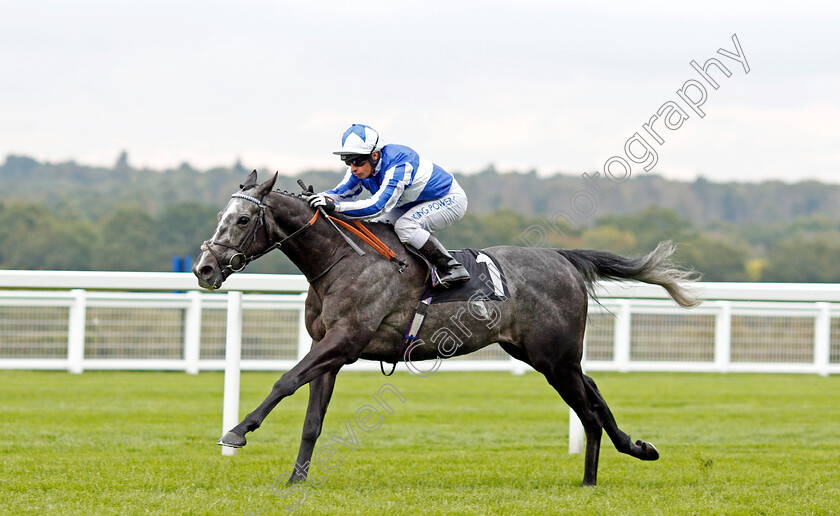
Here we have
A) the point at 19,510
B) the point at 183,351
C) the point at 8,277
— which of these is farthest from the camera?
the point at 183,351

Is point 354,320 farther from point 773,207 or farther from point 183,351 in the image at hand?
point 773,207

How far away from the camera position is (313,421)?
5262mm

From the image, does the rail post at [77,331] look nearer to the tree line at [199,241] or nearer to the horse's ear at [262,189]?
the horse's ear at [262,189]

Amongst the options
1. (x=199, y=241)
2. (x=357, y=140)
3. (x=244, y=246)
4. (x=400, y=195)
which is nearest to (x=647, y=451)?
(x=400, y=195)

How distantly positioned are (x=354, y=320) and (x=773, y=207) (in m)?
53.2

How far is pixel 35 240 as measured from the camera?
95.5 ft

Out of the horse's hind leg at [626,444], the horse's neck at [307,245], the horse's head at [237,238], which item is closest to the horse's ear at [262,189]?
the horse's head at [237,238]

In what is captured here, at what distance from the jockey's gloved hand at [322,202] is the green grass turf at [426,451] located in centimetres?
143

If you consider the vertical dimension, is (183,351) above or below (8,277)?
below

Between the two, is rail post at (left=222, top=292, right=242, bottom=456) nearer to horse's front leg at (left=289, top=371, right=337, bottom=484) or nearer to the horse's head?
horse's front leg at (left=289, top=371, right=337, bottom=484)

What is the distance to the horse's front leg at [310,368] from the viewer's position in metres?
4.54

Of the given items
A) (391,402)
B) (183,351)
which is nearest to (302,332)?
(391,402)

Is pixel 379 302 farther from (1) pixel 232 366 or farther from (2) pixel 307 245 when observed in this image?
(1) pixel 232 366

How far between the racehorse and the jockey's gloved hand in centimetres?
7
